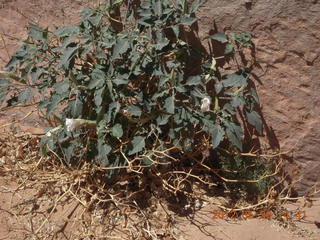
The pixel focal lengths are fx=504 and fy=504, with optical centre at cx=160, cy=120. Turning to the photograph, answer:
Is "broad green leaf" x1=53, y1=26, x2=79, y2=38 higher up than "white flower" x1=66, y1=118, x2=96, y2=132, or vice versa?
"broad green leaf" x1=53, y1=26, x2=79, y2=38

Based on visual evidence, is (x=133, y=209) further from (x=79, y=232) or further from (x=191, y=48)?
(x=191, y=48)

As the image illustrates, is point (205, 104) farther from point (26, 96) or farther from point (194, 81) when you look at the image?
point (26, 96)

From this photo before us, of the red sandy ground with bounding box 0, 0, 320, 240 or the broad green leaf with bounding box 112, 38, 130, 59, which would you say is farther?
the red sandy ground with bounding box 0, 0, 320, 240

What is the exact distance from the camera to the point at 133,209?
264 cm

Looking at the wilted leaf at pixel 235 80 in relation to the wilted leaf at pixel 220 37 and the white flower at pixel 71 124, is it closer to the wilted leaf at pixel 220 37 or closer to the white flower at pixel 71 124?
the wilted leaf at pixel 220 37

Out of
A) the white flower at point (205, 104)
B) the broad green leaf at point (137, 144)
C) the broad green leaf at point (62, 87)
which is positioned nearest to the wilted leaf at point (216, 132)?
the white flower at point (205, 104)

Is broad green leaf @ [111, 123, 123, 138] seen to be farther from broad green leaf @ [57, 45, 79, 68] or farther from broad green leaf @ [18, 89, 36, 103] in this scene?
broad green leaf @ [18, 89, 36, 103]

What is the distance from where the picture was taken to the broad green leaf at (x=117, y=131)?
2.41m

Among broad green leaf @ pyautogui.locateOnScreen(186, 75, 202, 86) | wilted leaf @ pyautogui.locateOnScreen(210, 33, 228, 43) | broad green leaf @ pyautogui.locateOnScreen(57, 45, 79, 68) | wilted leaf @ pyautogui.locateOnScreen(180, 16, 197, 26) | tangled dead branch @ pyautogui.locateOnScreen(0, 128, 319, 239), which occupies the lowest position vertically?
Result: tangled dead branch @ pyautogui.locateOnScreen(0, 128, 319, 239)

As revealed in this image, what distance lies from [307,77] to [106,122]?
1039 mm

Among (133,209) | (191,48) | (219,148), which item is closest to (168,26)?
(191,48)

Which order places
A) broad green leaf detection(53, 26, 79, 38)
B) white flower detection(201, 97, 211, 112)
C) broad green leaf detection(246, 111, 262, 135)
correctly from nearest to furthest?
white flower detection(201, 97, 211, 112) → broad green leaf detection(53, 26, 79, 38) → broad green leaf detection(246, 111, 262, 135)

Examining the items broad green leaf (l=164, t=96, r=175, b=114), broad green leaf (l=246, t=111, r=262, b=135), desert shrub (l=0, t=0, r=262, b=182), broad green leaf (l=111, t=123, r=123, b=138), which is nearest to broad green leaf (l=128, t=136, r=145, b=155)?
desert shrub (l=0, t=0, r=262, b=182)

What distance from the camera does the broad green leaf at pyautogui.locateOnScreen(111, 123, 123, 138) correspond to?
95.0 inches
